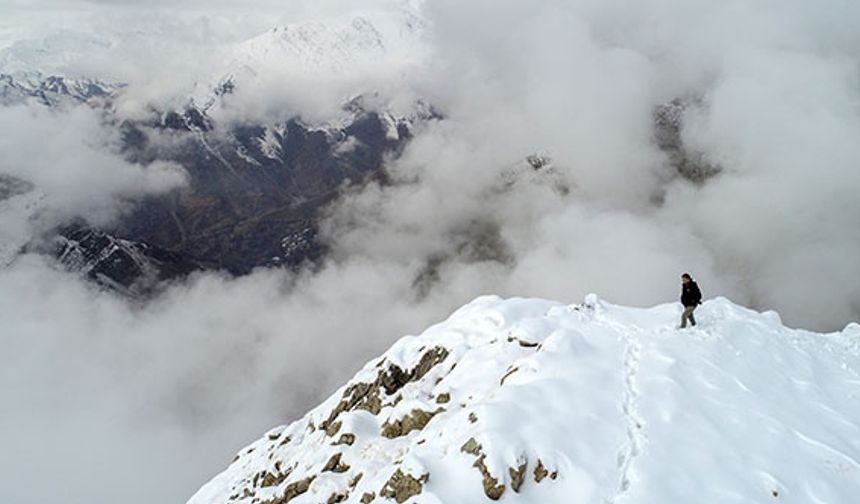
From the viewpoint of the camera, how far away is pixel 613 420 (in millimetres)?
22594

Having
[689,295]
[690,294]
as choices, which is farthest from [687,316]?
[690,294]

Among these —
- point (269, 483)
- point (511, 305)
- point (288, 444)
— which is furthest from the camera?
point (288, 444)

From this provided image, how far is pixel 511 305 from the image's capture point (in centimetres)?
4144

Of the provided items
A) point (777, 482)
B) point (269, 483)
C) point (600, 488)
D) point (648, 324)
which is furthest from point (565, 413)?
point (269, 483)

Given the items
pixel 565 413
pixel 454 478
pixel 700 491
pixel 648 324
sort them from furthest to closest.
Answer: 1. pixel 648 324
2. pixel 565 413
3. pixel 454 478
4. pixel 700 491

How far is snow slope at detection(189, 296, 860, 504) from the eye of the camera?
65.2 ft

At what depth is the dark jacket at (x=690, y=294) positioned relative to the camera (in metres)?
30.5

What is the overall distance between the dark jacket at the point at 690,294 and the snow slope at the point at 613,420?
1637 mm

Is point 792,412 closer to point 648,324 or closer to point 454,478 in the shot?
point 648,324

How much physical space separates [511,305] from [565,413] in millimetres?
18895

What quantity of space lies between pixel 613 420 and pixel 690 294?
37.3 ft

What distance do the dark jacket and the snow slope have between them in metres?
1.64

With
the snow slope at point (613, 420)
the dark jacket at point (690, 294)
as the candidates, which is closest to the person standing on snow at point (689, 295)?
the dark jacket at point (690, 294)

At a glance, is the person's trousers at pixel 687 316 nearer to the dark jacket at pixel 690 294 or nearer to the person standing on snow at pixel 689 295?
the person standing on snow at pixel 689 295
